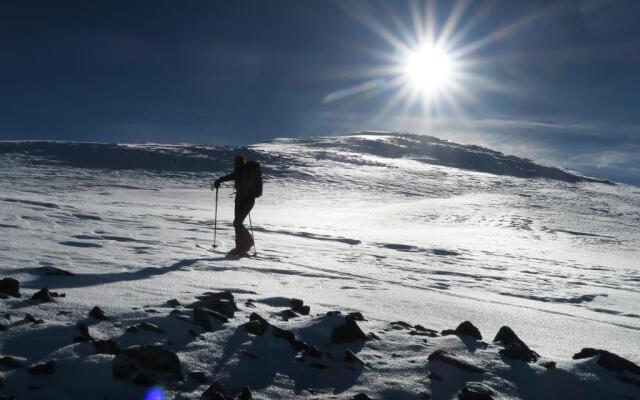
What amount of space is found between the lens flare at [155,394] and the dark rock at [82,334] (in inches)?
30.4

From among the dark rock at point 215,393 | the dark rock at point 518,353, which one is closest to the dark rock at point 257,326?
the dark rock at point 215,393

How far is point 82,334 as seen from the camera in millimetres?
3701

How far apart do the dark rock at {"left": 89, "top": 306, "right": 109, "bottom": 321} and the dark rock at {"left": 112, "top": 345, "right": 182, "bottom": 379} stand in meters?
0.69

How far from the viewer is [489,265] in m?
12.8

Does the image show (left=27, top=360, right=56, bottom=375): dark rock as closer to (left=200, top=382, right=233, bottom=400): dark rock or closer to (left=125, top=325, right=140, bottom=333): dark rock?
(left=125, top=325, right=140, bottom=333): dark rock

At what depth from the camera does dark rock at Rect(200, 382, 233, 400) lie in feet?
10.4

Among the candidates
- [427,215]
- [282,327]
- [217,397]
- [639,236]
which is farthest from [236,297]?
[639,236]

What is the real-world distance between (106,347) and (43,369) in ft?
1.35

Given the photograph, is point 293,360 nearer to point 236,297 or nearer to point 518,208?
point 236,297

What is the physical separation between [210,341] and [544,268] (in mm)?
11546

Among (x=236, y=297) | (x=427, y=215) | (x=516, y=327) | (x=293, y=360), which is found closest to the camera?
(x=293, y=360)

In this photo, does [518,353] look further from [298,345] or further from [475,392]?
[298,345]

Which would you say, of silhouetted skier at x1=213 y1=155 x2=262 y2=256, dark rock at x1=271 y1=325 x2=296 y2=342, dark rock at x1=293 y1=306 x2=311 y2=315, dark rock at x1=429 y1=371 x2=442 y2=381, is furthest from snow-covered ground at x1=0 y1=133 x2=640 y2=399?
silhouetted skier at x1=213 y1=155 x2=262 y2=256

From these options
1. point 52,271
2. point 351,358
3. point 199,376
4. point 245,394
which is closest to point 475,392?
point 351,358
